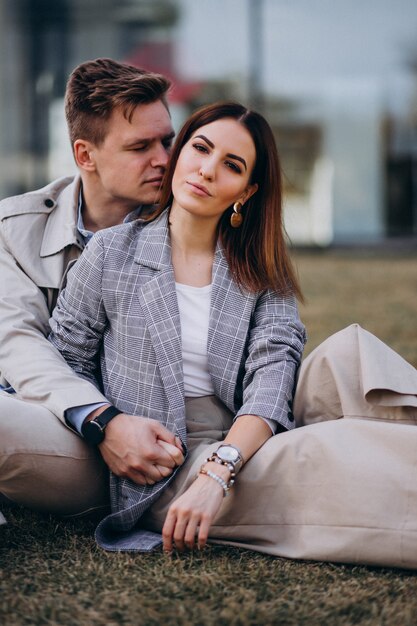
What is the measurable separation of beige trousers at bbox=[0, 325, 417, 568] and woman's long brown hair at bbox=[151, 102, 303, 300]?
1.00ft

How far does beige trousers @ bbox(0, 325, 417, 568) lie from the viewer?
2670mm

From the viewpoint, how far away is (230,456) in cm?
273

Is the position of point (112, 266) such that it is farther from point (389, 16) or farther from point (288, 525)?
point (389, 16)

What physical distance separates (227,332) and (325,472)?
56 cm

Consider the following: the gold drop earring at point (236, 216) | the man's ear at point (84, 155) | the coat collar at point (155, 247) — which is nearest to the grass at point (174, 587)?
the coat collar at point (155, 247)

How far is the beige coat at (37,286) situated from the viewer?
2955 mm

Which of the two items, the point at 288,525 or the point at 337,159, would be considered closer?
the point at 288,525

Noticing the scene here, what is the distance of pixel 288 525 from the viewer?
2.77 m

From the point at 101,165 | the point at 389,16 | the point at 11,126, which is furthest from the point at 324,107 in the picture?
the point at 101,165

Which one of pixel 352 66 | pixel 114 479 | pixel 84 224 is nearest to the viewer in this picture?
pixel 114 479

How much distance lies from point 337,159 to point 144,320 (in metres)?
12.1

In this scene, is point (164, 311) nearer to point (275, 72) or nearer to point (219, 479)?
point (219, 479)

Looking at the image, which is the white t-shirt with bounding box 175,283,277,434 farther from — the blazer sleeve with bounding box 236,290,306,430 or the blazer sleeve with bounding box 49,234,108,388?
the blazer sleeve with bounding box 49,234,108,388

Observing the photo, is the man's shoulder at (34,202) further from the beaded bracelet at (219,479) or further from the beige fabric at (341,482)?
the beaded bracelet at (219,479)
